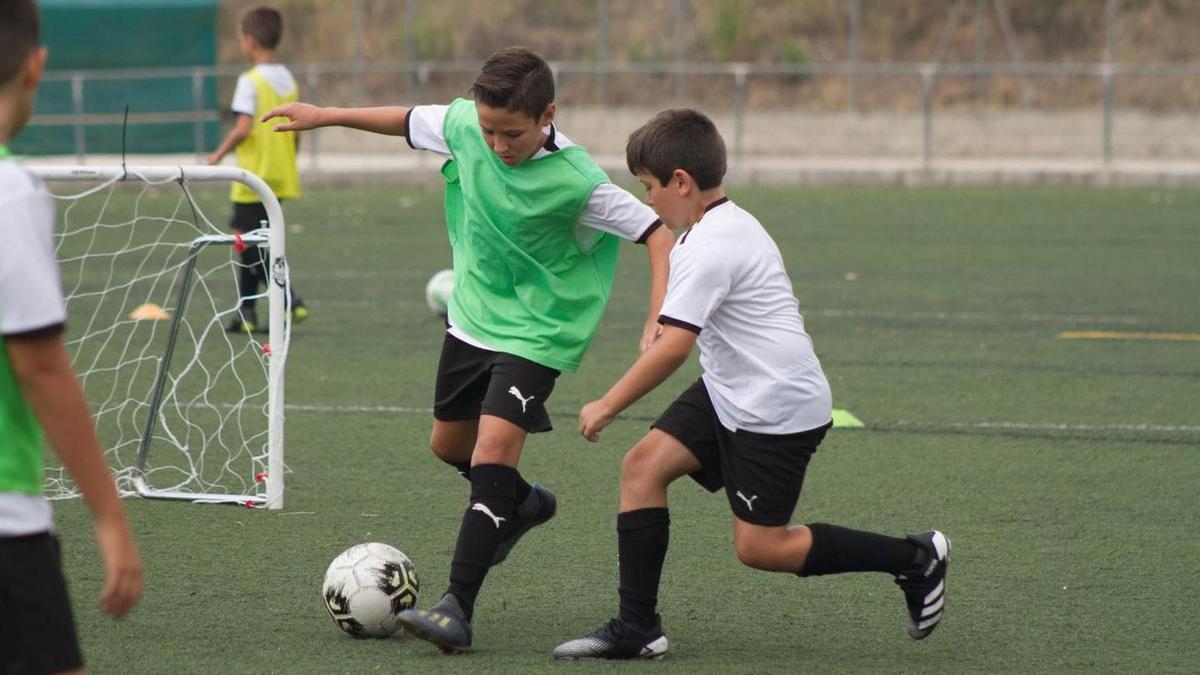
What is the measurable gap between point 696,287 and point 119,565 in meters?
1.79

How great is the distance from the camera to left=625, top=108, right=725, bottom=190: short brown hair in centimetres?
412

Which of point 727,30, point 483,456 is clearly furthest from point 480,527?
point 727,30

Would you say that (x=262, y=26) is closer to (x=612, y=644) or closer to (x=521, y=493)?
(x=521, y=493)

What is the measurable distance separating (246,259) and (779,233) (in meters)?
6.92

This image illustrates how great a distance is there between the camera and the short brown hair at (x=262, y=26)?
10.2 metres

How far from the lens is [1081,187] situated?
21.9 meters

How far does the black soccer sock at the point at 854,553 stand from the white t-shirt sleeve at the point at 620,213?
3.02 ft

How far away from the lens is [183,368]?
8664 millimetres

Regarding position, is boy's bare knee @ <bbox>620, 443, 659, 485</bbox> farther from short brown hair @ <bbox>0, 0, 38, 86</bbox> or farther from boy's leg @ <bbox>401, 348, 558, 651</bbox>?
short brown hair @ <bbox>0, 0, 38, 86</bbox>

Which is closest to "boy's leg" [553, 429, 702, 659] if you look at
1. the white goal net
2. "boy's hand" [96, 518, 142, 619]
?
"boy's hand" [96, 518, 142, 619]

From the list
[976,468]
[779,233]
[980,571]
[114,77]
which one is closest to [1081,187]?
[779,233]

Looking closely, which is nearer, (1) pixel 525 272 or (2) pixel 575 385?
(1) pixel 525 272

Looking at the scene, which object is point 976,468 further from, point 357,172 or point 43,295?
point 357,172

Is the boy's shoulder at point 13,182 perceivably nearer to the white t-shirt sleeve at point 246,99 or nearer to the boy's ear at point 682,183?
the boy's ear at point 682,183
